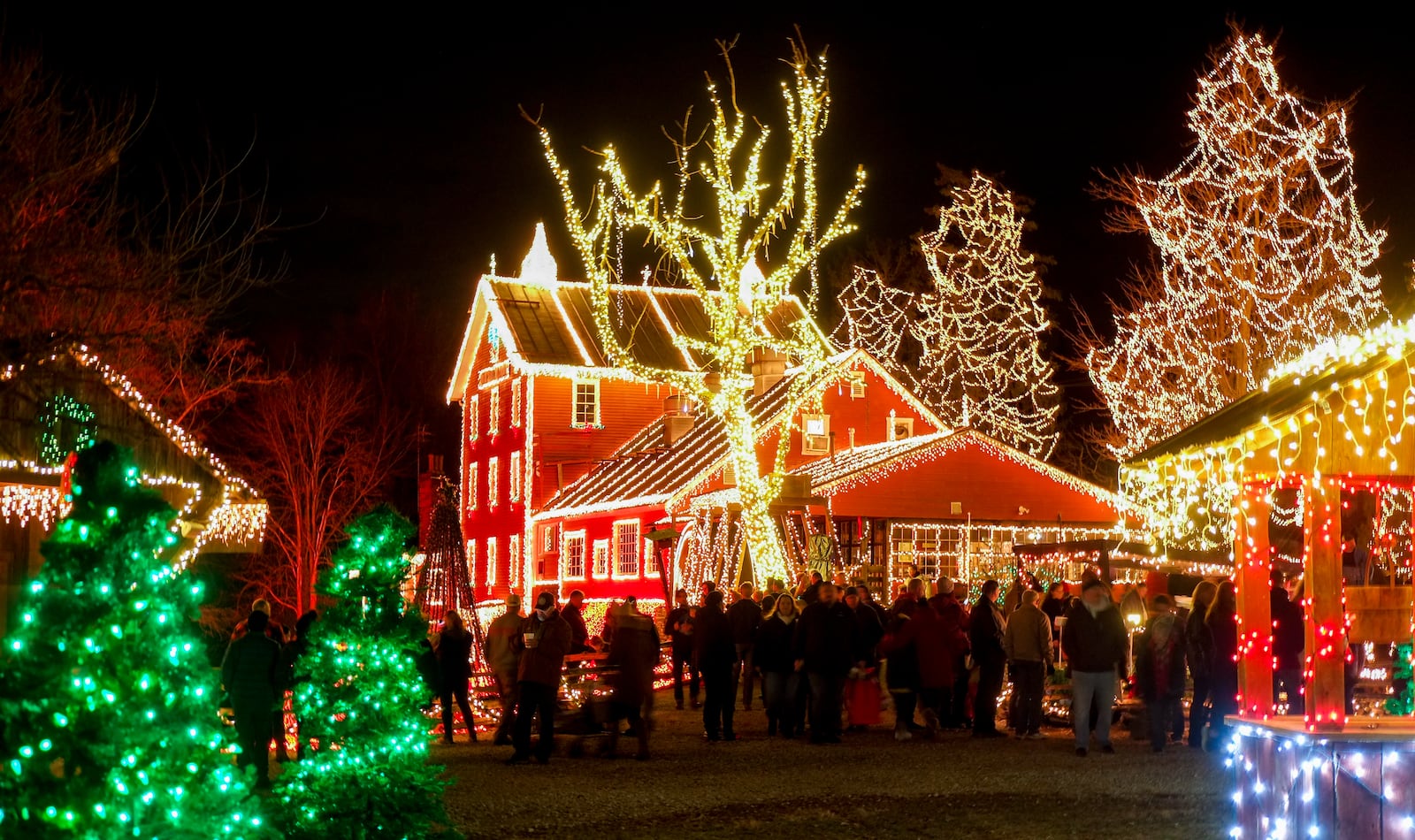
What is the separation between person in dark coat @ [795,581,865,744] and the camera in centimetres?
1800

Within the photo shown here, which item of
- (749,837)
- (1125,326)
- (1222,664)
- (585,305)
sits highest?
(585,305)

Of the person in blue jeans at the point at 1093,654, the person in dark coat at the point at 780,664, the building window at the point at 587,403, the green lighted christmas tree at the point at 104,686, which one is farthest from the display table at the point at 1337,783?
the building window at the point at 587,403

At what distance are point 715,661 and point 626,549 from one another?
78.7ft

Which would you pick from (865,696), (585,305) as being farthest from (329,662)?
(585,305)

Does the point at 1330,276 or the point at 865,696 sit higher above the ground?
the point at 1330,276

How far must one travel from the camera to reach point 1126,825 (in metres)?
11.7

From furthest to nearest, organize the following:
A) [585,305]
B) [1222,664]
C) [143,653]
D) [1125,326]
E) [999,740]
→ [585,305] < [1125,326] < [999,740] < [1222,664] < [143,653]

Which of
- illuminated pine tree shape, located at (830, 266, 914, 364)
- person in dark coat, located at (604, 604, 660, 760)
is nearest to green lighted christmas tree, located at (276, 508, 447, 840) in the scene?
person in dark coat, located at (604, 604, 660, 760)

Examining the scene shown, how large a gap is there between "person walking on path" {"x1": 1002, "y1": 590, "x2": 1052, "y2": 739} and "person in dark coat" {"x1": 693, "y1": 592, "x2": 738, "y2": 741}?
10.4 feet

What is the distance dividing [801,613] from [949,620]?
177 cm

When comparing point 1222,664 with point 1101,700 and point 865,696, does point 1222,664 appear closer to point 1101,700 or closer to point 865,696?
point 1101,700

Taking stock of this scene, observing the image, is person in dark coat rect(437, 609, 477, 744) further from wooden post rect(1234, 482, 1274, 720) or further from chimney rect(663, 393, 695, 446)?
chimney rect(663, 393, 695, 446)

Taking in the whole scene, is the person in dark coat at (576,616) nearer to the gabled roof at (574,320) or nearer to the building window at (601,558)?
the building window at (601,558)

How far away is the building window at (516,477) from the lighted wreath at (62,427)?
29.7m
